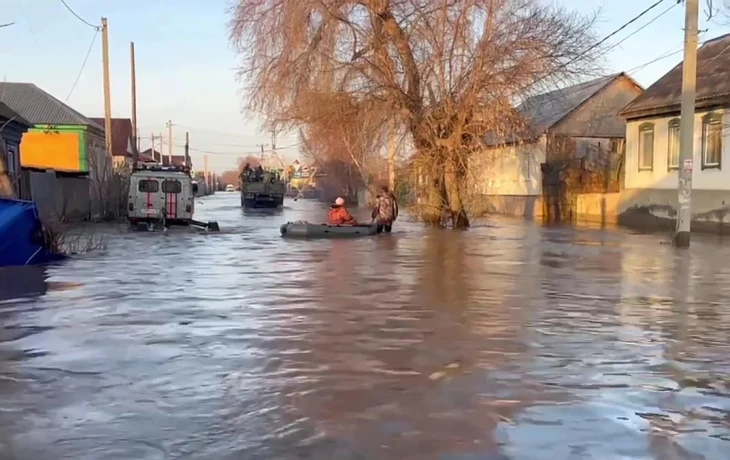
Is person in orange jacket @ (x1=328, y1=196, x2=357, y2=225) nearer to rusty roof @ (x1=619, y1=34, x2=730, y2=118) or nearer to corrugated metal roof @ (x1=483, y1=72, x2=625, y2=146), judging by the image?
corrugated metal roof @ (x1=483, y1=72, x2=625, y2=146)

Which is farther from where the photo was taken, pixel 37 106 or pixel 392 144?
pixel 37 106

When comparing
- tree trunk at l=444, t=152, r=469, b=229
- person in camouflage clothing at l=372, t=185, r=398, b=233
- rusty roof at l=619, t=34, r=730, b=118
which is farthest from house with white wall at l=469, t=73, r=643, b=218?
person in camouflage clothing at l=372, t=185, r=398, b=233

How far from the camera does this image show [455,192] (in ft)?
99.6

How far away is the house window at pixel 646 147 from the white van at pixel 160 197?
62.2 feet

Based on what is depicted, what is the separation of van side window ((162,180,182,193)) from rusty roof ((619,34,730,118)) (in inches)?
733

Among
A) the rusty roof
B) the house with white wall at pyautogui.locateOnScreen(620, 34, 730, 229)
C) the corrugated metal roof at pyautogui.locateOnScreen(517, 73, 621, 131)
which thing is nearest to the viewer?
the house with white wall at pyautogui.locateOnScreen(620, 34, 730, 229)

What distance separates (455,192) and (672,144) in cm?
935

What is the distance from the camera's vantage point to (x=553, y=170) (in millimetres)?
44500

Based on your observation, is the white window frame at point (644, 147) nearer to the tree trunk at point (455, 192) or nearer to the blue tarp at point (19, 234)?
the tree trunk at point (455, 192)

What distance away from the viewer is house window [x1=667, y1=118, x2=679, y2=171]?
106 feet

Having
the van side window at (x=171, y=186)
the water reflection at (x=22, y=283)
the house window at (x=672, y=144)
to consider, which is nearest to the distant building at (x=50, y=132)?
the van side window at (x=171, y=186)

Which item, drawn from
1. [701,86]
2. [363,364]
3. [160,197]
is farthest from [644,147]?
[363,364]

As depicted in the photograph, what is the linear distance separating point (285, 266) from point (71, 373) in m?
9.41

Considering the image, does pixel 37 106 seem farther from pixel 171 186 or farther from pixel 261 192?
pixel 171 186
